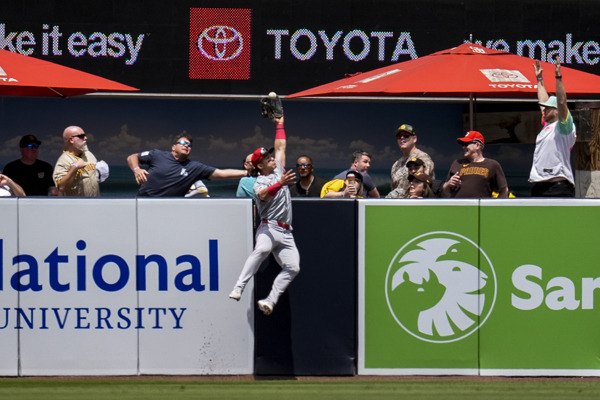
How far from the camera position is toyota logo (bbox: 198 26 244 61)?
506 inches

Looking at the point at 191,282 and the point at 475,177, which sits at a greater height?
the point at 475,177

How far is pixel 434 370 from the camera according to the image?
809cm

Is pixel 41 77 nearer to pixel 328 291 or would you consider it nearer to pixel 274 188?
pixel 274 188

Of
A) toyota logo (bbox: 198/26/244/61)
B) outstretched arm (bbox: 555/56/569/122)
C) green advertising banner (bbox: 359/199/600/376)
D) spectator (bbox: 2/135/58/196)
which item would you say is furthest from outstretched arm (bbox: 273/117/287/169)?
toyota logo (bbox: 198/26/244/61)

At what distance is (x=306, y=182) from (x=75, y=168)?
8.18 ft

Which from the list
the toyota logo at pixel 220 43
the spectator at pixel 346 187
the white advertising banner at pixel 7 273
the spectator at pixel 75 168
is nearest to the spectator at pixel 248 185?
the spectator at pixel 346 187

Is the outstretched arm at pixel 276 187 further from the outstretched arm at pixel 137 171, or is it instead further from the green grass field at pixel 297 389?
the outstretched arm at pixel 137 171

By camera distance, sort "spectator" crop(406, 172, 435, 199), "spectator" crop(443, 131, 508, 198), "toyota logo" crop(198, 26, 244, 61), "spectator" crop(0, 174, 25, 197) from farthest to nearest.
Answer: "toyota logo" crop(198, 26, 244, 61) → "spectator" crop(443, 131, 508, 198) → "spectator" crop(406, 172, 435, 199) → "spectator" crop(0, 174, 25, 197)

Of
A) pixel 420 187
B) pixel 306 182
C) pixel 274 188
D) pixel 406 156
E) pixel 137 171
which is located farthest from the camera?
pixel 306 182

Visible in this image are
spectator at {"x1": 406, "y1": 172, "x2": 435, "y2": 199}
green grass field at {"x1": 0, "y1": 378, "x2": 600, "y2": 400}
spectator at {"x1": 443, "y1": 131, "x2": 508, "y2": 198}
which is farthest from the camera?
spectator at {"x1": 443, "y1": 131, "x2": 508, "y2": 198}

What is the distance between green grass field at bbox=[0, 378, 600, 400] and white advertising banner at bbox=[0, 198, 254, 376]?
20cm

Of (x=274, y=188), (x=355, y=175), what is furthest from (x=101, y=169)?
(x=274, y=188)

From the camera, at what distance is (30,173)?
10.5 meters

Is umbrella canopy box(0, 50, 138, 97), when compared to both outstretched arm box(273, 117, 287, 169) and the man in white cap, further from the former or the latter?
the man in white cap
